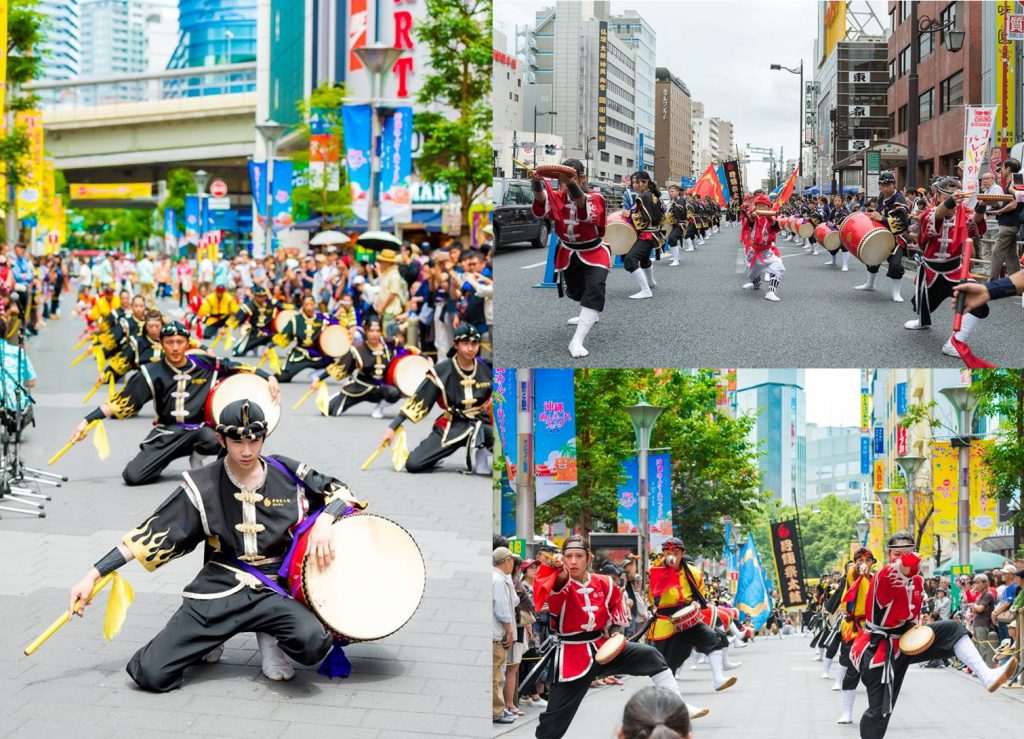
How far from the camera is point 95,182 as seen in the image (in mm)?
86125

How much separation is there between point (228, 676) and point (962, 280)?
11.1 ft

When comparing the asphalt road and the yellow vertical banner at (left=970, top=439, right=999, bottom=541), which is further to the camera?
the yellow vertical banner at (left=970, top=439, right=999, bottom=541)

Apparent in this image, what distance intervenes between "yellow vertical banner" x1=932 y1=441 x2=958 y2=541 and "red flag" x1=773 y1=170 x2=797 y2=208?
4.03 feet

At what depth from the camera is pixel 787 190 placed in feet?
18.3

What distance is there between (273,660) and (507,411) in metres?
1.62

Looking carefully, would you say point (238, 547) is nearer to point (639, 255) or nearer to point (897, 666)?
point (639, 255)

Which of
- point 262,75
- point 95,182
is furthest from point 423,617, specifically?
point 95,182

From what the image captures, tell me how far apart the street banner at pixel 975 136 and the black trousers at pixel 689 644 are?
2.55 metres

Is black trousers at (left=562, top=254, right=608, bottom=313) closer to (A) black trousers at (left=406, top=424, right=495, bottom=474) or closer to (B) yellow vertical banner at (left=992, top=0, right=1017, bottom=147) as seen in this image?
(B) yellow vertical banner at (left=992, top=0, right=1017, bottom=147)

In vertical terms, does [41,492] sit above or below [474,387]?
below

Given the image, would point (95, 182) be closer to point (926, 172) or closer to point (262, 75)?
point (262, 75)

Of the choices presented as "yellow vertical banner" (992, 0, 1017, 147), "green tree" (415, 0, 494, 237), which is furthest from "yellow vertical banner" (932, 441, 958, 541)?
"green tree" (415, 0, 494, 237)

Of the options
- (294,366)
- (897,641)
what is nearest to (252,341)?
(294,366)

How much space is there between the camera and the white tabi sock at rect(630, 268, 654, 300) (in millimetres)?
5168
